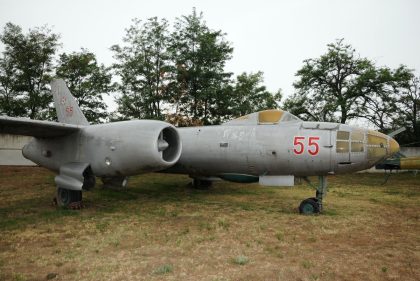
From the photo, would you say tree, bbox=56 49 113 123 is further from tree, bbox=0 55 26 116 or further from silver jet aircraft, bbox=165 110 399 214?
silver jet aircraft, bbox=165 110 399 214

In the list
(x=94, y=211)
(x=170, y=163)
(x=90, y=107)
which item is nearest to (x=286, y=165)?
(x=170, y=163)

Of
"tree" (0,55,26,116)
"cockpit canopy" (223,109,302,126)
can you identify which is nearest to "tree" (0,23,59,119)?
"tree" (0,55,26,116)

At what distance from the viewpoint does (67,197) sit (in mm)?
9508

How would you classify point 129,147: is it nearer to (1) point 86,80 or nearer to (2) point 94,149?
(2) point 94,149

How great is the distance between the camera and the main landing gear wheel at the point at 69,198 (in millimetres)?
9406

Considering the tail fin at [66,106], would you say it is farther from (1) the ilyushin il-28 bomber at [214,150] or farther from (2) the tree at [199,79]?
(2) the tree at [199,79]

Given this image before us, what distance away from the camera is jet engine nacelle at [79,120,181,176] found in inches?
324

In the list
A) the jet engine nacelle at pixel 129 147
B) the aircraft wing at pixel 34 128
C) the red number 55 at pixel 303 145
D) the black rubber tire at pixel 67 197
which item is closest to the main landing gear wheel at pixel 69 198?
the black rubber tire at pixel 67 197

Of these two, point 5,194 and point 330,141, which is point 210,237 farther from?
point 5,194

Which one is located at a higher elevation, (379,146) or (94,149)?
(379,146)

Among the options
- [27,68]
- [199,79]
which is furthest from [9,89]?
[199,79]

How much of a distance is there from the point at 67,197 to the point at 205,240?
17.0 ft

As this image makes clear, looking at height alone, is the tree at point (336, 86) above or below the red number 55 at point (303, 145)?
above

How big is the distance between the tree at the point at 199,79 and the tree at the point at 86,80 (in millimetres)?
6001
